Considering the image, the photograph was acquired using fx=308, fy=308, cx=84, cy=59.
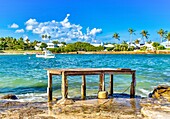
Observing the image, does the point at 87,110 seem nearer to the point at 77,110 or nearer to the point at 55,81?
the point at 77,110

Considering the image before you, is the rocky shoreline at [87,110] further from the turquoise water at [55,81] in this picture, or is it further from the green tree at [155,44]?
the green tree at [155,44]

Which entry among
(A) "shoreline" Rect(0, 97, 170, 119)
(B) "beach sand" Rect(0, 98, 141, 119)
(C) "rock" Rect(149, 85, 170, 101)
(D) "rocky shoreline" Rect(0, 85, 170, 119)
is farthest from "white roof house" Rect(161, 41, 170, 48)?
(B) "beach sand" Rect(0, 98, 141, 119)

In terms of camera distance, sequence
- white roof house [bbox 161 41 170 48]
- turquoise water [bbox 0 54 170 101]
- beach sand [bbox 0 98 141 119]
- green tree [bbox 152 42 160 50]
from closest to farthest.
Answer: beach sand [bbox 0 98 141 119] → turquoise water [bbox 0 54 170 101] → white roof house [bbox 161 41 170 48] → green tree [bbox 152 42 160 50]

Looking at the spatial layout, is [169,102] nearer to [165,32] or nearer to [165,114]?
[165,114]

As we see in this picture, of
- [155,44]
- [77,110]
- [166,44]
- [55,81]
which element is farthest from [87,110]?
[166,44]

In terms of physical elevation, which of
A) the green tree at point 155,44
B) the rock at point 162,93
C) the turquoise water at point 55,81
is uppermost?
the green tree at point 155,44

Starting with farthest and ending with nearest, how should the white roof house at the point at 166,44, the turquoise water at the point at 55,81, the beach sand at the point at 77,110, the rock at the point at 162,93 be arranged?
the white roof house at the point at 166,44
the turquoise water at the point at 55,81
the rock at the point at 162,93
the beach sand at the point at 77,110

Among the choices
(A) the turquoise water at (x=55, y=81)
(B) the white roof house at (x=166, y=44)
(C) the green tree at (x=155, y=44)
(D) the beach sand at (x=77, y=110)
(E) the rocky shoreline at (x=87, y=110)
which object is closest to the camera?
(E) the rocky shoreline at (x=87, y=110)

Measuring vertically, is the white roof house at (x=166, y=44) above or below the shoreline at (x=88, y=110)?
above

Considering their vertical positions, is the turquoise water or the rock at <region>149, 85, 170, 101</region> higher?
the rock at <region>149, 85, 170, 101</region>

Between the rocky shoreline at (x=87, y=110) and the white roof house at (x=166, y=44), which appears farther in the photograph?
the white roof house at (x=166, y=44)

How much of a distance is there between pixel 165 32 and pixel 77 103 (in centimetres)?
18461

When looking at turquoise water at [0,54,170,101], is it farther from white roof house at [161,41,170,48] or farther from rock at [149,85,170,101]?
white roof house at [161,41,170,48]

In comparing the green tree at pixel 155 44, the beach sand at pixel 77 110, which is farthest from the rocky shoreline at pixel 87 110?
the green tree at pixel 155 44
